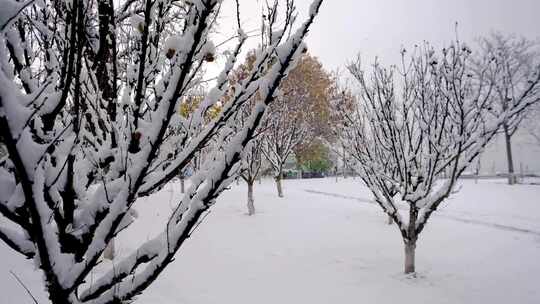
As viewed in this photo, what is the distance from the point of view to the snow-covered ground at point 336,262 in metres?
4.58

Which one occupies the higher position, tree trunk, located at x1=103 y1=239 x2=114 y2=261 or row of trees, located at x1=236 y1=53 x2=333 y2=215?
row of trees, located at x1=236 y1=53 x2=333 y2=215

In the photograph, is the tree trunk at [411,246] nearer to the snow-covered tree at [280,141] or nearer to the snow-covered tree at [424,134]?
the snow-covered tree at [424,134]

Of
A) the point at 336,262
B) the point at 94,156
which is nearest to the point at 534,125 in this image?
the point at 336,262

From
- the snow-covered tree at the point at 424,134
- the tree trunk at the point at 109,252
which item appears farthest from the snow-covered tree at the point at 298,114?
the tree trunk at the point at 109,252

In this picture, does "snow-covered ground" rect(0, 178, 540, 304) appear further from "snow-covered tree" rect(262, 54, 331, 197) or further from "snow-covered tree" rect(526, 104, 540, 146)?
"snow-covered tree" rect(526, 104, 540, 146)

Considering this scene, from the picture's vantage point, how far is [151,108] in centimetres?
211

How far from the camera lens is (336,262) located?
20.2 ft

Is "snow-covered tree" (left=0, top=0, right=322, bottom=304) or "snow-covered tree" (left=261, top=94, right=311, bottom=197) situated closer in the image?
"snow-covered tree" (left=0, top=0, right=322, bottom=304)

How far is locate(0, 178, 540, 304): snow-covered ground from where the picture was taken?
15.0 feet

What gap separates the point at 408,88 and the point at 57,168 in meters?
5.80

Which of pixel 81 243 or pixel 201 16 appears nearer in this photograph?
pixel 201 16

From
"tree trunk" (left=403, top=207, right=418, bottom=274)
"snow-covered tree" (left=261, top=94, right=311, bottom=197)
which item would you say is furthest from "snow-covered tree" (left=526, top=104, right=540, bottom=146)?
"tree trunk" (left=403, top=207, right=418, bottom=274)

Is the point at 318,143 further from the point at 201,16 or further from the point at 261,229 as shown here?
the point at 201,16

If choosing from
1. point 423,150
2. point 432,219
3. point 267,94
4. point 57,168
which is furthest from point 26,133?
point 432,219
